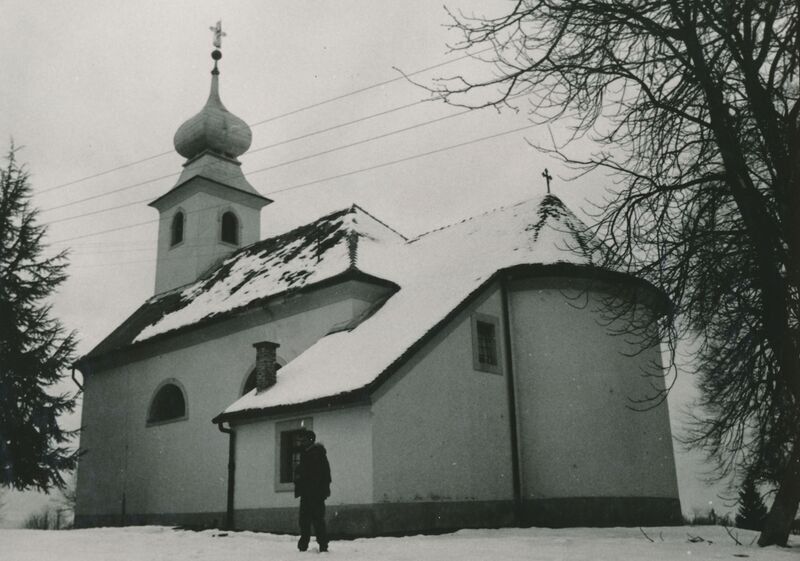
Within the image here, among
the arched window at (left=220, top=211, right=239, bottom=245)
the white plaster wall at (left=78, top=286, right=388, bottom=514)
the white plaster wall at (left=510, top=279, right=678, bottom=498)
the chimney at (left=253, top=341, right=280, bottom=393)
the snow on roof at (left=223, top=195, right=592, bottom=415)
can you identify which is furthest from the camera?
the arched window at (left=220, top=211, right=239, bottom=245)

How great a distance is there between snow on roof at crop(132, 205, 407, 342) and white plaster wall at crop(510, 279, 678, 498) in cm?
471

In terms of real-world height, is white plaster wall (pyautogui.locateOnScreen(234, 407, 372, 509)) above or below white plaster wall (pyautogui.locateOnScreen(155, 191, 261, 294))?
below

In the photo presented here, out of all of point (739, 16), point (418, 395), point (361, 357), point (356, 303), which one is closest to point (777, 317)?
point (739, 16)

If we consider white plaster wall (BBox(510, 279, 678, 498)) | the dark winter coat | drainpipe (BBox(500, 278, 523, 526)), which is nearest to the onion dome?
drainpipe (BBox(500, 278, 523, 526))

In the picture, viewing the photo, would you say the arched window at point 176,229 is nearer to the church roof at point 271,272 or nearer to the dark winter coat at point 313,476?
the church roof at point 271,272

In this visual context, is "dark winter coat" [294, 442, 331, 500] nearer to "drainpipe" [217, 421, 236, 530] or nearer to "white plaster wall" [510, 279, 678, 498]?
"drainpipe" [217, 421, 236, 530]

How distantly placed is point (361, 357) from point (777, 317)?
8.01 m

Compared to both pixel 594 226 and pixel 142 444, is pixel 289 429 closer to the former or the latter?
pixel 594 226

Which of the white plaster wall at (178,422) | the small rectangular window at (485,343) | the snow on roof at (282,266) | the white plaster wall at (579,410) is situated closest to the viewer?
the white plaster wall at (579,410)

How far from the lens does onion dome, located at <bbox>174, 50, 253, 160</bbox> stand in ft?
94.7

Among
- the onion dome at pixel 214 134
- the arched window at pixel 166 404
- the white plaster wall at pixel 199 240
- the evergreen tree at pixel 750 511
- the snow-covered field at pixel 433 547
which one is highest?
the onion dome at pixel 214 134

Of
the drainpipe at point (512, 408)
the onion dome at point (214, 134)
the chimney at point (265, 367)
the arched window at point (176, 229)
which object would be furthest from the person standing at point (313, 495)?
the onion dome at point (214, 134)

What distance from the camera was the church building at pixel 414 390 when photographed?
13.8 metres

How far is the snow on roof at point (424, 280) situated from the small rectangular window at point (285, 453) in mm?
567
